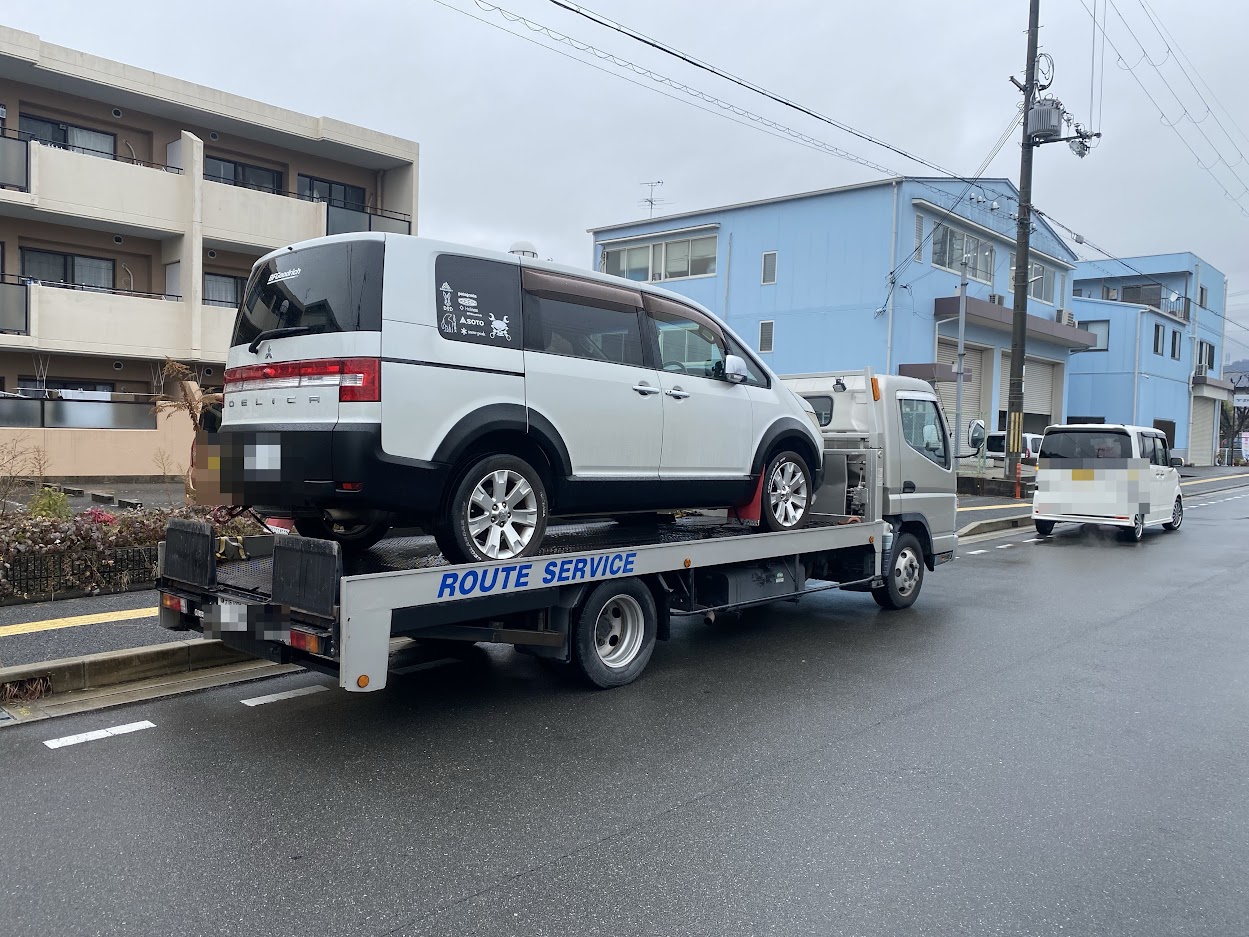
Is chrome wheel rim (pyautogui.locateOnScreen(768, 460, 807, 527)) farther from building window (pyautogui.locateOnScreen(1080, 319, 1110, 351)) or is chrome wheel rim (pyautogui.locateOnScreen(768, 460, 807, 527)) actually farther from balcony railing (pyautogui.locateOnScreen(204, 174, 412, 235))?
building window (pyautogui.locateOnScreen(1080, 319, 1110, 351))

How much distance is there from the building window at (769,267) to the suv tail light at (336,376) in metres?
26.6

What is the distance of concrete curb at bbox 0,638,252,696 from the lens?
215 inches

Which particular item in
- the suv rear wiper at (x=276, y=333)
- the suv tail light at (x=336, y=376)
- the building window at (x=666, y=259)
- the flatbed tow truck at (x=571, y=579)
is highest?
the building window at (x=666, y=259)

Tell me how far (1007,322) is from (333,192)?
21.5 metres

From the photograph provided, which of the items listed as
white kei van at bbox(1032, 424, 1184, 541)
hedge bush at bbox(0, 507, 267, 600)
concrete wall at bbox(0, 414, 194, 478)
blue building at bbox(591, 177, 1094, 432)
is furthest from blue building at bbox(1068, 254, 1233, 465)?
hedge bush at bbox(0, 507, 267, 600)

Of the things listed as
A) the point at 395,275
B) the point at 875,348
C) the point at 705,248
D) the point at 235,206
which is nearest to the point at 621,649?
the point at 395,275

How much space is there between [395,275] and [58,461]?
49.4 ft

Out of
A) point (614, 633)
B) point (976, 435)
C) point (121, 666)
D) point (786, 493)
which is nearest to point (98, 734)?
point (121, 666)

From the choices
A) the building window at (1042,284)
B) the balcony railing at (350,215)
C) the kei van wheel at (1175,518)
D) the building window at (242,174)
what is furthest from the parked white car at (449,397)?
the building window at (1042,284)

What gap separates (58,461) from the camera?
659 inches

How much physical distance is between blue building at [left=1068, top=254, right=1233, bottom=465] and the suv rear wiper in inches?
1722

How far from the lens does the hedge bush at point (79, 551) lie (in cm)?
743

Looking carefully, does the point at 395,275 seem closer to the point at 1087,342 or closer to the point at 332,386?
the point at 332,386

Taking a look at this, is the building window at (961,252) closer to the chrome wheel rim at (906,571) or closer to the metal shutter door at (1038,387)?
the metal shutter door at (1038,387)
